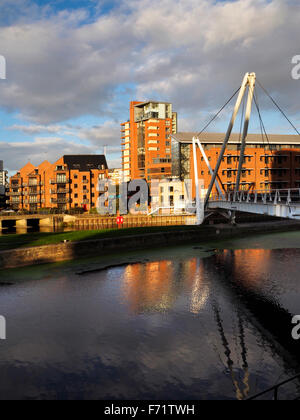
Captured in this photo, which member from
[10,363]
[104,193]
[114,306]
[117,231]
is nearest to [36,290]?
[114,306]

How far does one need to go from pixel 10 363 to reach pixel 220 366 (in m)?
8.61

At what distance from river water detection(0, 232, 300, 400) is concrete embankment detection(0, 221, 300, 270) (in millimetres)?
2059

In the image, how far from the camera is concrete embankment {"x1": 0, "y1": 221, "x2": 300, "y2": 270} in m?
33.3

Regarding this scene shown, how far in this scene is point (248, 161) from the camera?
86188 millimetres

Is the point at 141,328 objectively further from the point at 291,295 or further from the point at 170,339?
the point at 291,295

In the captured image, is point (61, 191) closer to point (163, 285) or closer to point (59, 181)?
point (59, 181)

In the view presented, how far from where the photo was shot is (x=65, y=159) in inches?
4181

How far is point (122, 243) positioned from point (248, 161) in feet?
178

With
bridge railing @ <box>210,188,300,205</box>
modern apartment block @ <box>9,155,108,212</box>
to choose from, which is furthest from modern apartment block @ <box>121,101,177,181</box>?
bridge railing @ <box>210,188,300,205</box>

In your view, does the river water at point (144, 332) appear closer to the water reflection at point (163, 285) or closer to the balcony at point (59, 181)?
the water reflection at point (163, 285)
